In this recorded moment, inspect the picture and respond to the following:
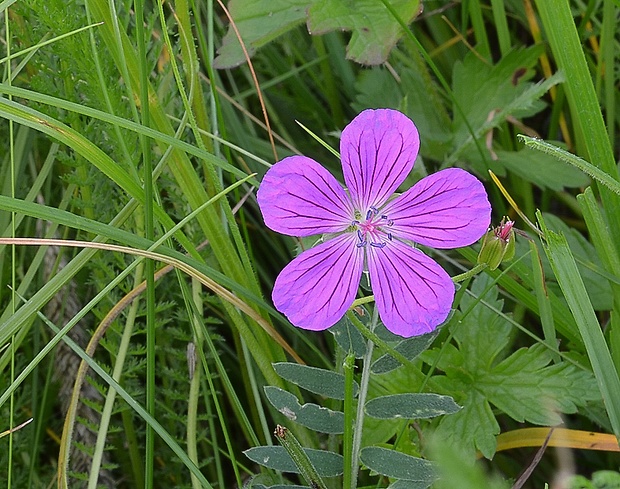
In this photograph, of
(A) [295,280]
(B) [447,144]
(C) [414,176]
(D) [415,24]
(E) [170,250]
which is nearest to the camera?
(A) [295,280]

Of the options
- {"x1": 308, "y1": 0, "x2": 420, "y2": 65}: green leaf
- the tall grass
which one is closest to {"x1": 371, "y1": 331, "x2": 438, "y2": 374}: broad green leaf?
the tall grass

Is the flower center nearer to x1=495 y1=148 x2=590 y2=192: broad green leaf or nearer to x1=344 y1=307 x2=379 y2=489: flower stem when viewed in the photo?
x1=344 y1=307 x2=379 y2=489: flower stem

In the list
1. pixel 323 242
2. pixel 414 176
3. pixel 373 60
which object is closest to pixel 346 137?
pixel 323 242

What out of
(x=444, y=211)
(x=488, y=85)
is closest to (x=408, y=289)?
(x=444, y=211)

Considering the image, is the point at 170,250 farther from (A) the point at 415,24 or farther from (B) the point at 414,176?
(A) the point at 415,24

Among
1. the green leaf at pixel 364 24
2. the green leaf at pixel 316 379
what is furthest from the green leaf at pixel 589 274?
the green leaf at pixel 316 379

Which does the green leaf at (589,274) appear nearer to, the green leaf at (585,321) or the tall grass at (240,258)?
the tall grass at (240,258)
